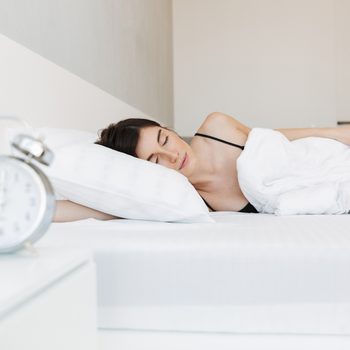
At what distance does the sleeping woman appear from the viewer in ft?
5.02

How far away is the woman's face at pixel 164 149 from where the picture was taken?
1526mm

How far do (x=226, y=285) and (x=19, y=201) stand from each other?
0.36 metres

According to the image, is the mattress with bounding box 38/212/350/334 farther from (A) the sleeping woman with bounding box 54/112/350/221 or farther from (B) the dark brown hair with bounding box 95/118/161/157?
(B) the dark brown hair with bounding box 95/118/161/157

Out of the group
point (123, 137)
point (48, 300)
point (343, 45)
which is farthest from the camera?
point (343, 45)

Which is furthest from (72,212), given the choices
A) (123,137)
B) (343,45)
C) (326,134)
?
(343,45)

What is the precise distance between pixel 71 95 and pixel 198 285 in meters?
1.04

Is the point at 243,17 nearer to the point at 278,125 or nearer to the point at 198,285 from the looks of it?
the point at 278,125

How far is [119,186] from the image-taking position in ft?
3.68

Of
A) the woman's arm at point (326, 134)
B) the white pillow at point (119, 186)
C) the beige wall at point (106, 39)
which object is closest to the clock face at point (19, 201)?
the white pillow at point (119, 186)

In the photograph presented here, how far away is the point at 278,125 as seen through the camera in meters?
4.43

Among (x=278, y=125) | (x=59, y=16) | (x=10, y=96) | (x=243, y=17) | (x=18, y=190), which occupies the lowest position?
(x=278, y=125)

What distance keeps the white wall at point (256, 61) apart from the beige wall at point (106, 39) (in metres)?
0.55

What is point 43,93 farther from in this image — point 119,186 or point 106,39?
point 106,39

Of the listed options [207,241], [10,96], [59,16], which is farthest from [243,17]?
[207,241]
